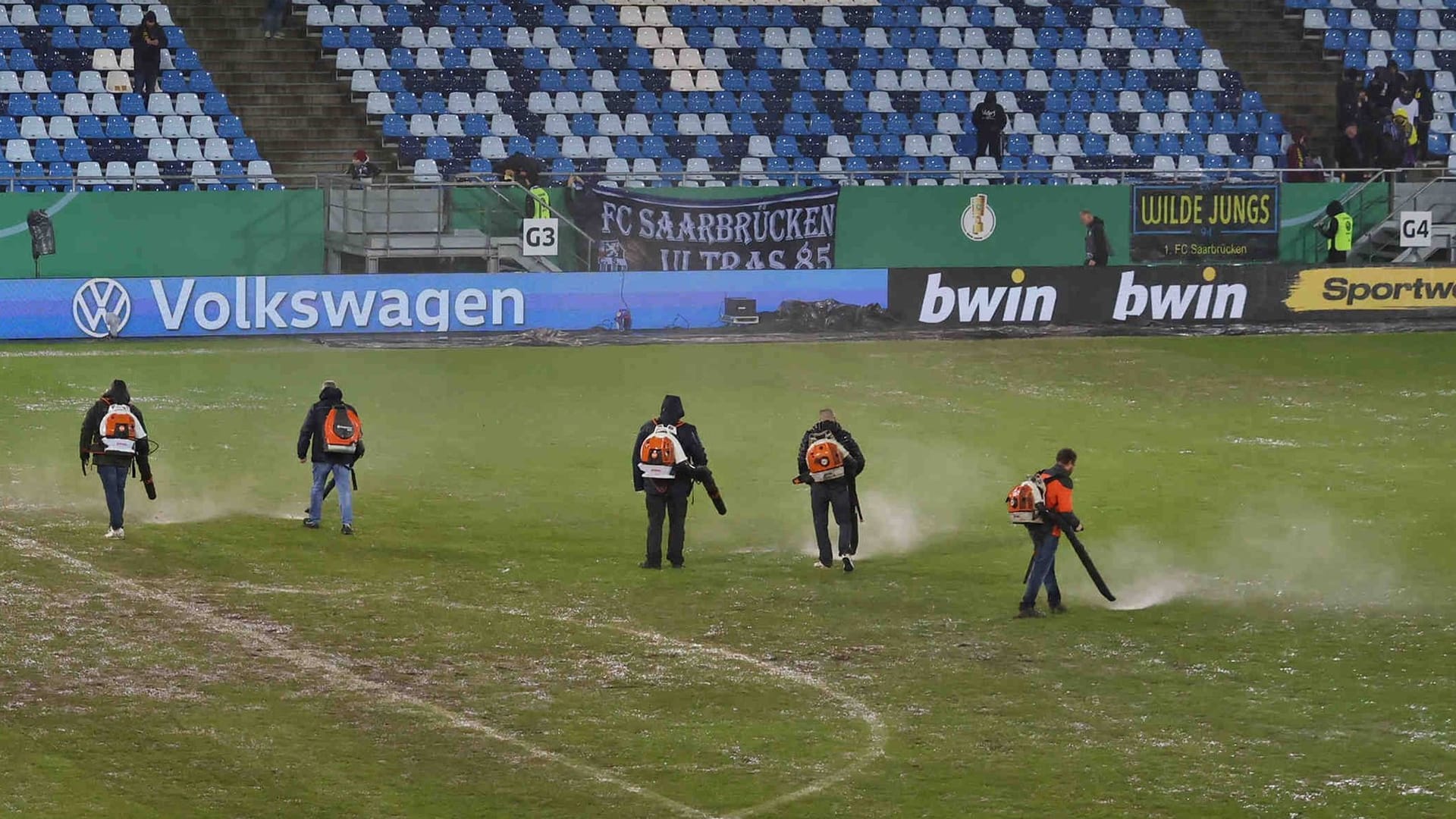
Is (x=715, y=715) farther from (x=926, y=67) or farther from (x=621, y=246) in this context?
(x=926, y=67)

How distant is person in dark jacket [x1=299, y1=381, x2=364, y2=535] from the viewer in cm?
2245

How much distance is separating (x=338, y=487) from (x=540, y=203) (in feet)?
62.4

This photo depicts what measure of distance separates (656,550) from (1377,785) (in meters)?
9.16

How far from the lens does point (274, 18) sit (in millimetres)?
46438

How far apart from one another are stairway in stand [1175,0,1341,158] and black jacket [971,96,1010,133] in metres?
8.79

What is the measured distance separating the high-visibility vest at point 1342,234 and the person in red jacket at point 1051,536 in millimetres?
27733

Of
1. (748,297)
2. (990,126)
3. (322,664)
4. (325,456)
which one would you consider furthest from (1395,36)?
(322,664)

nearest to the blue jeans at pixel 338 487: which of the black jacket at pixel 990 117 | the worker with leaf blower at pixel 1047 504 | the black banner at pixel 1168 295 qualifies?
the worker with leaf blower at pixel 1047 504

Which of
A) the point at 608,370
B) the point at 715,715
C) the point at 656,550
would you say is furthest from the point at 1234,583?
the point at 608,370

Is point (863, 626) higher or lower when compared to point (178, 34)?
lower

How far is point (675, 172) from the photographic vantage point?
4394 centimetres

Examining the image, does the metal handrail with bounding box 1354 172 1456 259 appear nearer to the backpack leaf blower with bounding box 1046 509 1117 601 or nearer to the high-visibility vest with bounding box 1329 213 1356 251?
the high-visibility vest with bounding box 1329 213 1356 251

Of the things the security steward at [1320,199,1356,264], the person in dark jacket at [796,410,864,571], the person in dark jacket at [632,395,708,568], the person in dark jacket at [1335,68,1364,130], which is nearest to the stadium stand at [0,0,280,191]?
the person in dark jacket at [632,395,708,568]

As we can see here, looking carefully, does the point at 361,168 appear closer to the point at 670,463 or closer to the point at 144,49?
the point at 144,49
